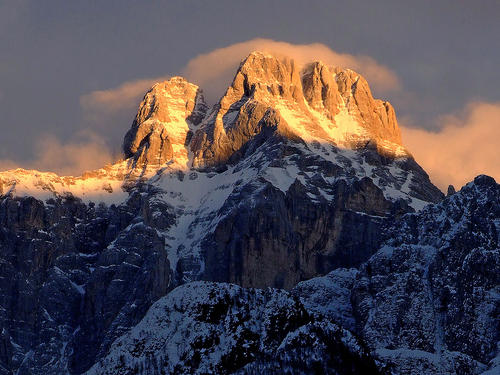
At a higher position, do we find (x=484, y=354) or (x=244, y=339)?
(x=484, y=354)

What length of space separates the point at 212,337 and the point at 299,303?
7.44 meters

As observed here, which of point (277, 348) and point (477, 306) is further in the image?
point (477, 306)

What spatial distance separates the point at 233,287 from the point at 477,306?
247 ft

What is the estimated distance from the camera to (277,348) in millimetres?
122812

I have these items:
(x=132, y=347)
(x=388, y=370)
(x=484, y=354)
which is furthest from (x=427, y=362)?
(x=484, y=354)

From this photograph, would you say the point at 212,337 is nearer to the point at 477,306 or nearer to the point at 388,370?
the point at 388,370

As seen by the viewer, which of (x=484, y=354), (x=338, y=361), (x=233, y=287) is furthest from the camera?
(x=484, y=354)

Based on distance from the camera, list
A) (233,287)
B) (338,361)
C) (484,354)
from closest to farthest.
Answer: (338,361) → (233,287) → (484,354)

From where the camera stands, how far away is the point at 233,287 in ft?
425

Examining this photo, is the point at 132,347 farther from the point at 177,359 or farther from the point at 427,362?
the point at 427,362

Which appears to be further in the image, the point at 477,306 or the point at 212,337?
the point at 477,306

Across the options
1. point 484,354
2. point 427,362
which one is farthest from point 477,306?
point 427,362

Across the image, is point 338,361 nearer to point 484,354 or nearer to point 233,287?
point 233,287

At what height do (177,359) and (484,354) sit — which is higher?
(484,354)
